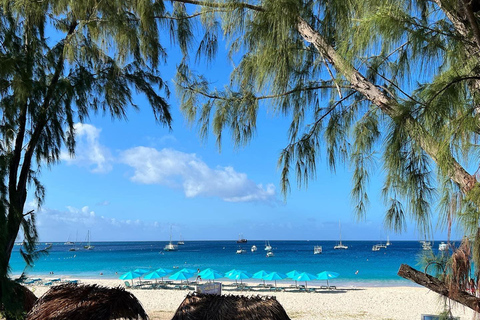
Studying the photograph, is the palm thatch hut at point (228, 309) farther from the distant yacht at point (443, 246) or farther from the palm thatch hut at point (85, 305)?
the distant yacht at point (443, 246)

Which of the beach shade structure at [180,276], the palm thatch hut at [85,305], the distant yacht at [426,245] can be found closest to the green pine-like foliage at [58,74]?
the palm thatch hut at [85,305]

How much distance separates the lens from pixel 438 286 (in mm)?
2262

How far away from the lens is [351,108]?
11.1 ft

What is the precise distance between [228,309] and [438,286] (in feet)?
4.38

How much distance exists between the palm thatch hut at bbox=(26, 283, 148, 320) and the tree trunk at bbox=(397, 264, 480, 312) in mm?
1833

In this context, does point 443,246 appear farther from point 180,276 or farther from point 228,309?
point 180,276

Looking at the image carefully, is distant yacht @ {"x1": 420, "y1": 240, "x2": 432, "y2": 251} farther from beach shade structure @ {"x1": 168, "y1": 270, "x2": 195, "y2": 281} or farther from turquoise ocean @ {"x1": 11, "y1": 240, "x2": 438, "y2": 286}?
turquoise ocean @ {"x1": 11, "y1": 240, "x2": 438, "y2": 286}

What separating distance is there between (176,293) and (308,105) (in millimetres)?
16304

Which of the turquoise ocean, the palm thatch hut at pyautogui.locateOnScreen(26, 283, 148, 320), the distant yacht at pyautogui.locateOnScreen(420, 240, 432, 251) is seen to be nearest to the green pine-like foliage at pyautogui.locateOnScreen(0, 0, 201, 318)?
the palm thatch hut at pyautogui.locateOnScreen(26, 283, 148, 320)

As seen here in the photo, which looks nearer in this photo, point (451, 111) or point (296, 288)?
point (451, 111)

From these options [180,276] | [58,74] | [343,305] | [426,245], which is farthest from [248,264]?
[426,245]

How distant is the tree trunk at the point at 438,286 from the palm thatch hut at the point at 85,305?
183 centimetres

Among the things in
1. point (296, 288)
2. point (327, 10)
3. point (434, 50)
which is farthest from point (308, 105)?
point (296, 288)

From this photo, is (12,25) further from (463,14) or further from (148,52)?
(463,14)
